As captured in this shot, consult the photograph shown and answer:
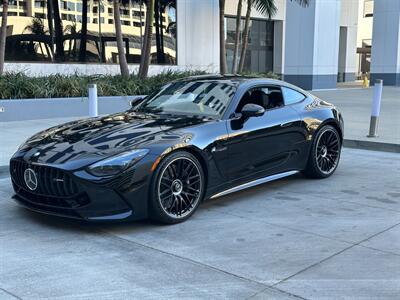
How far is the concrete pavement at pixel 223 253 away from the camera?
12.1 ft

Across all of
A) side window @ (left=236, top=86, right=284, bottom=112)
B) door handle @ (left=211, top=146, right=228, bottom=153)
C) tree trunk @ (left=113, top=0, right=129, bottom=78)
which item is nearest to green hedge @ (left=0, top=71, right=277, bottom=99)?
tree trunk @ (left=113, top=0, right=129, bottom=78)

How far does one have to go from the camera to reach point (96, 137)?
16.6 feet

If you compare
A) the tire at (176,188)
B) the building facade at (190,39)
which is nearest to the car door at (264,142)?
the tire at (176,188)

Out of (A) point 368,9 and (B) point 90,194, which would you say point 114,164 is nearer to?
(B) point 90,194

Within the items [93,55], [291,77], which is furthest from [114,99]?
[291,77]

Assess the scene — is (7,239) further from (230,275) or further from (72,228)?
(230,275)

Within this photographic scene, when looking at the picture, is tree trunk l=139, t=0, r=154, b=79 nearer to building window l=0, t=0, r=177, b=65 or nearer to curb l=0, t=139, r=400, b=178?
building window l=0, t=0, r=177, b=65

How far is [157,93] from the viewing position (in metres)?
6.63

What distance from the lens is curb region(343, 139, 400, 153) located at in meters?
9.58

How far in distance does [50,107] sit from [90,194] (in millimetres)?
8979

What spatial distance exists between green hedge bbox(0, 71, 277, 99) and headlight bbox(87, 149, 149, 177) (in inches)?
322

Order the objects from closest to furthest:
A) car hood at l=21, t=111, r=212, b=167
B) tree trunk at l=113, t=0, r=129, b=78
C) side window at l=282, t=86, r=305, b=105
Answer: car hood at l=21, t=111, r=212, b=167 < side window at l=282, t=86, r=305, b=105 < tree trunk at l=113, t=0, r=129, b=78

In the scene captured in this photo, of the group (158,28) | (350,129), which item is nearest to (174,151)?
(350,129)

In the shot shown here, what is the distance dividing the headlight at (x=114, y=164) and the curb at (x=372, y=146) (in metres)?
6.37
